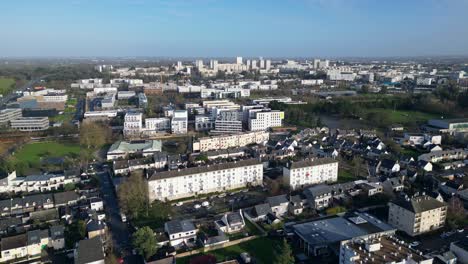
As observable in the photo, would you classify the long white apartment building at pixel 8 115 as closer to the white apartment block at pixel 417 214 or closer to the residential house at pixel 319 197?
the residential house at pixel 319 197

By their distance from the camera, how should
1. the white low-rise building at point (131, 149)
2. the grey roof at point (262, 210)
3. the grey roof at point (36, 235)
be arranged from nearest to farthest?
the grey roof at point (36, 235), the grey roof at point (262, 210), the white low-rise building at point (131, 149)

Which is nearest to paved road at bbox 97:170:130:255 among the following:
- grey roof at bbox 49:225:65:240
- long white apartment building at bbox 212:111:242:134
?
grey roof at bbox 49:225:65:240

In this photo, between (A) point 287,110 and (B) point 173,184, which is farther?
(A) point 287,110

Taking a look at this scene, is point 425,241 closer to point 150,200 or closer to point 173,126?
point 150,200

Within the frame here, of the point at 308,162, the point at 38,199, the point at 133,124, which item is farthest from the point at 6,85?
the point at 308,162

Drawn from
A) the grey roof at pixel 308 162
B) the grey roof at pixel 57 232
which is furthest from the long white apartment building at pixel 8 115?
the grey roof at pixel 308 162

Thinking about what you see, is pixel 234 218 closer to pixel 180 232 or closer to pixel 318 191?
pixel 180 232

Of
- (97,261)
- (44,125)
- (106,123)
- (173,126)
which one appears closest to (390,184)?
(97,261)
